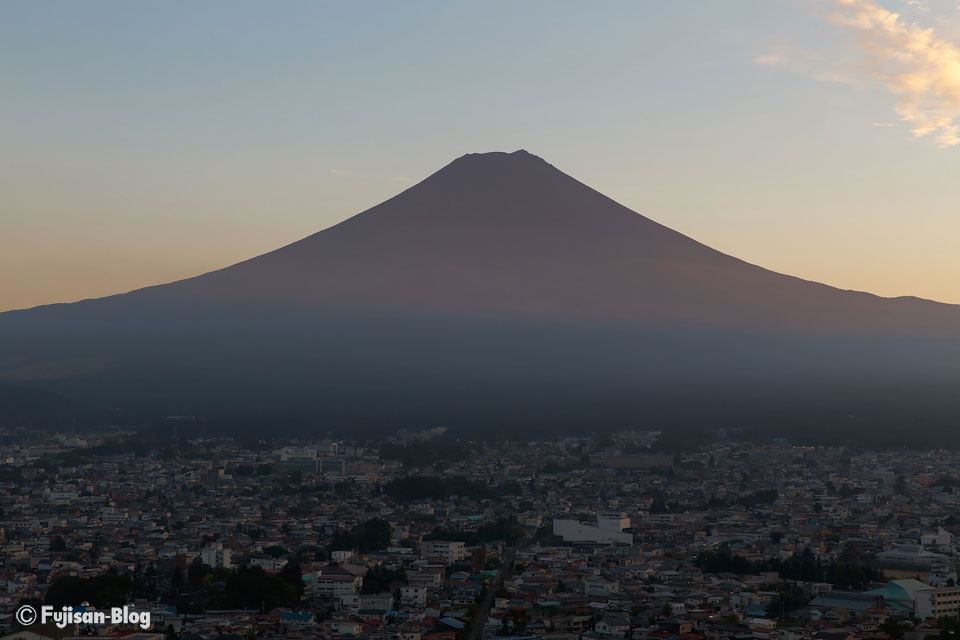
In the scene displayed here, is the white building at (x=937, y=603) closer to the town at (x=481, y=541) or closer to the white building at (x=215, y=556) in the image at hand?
the town at (x=481, y=541)

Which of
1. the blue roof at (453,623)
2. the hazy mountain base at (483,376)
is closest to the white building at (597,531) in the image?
the blue roof at (453,623)

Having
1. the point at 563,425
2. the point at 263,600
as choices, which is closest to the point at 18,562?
the point at 263,600

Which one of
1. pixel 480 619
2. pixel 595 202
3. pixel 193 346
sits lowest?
pixel 480 619

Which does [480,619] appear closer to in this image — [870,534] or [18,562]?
[18,562]

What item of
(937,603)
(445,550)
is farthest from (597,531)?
(937,603)

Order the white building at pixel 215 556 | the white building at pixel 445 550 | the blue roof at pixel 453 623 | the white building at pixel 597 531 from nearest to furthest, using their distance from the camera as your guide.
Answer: the blue roof at pixel 453 623
the white building at pixel 215 556
the white building at pixel 445 550
the white building at pixel 597 531
